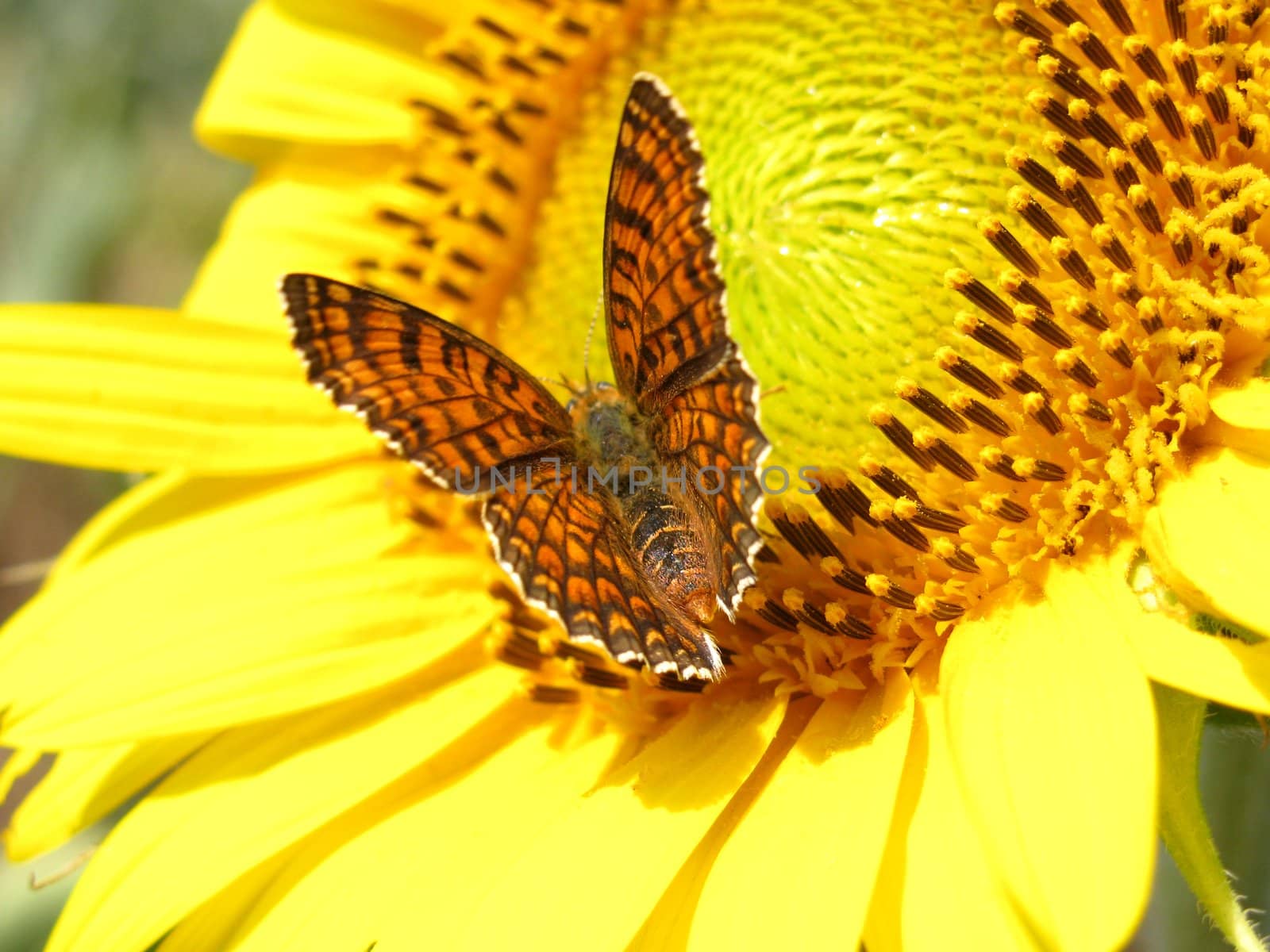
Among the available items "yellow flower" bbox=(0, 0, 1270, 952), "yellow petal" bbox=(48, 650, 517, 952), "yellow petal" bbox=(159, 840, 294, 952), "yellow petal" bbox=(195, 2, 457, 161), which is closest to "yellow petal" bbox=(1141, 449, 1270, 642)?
"yellow flower" bbox=(0, 0, 1270, 952)

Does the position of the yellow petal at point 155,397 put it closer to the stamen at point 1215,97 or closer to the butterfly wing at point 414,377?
the butterfly wing at point 414,377

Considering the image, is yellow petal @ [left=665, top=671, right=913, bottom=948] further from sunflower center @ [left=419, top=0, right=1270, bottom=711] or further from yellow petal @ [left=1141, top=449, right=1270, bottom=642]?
yellow petal @ [left=1141, top=449, right=1270, bottom=642]

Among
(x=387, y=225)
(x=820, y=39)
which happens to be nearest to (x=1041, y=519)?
(x=820, y=39)

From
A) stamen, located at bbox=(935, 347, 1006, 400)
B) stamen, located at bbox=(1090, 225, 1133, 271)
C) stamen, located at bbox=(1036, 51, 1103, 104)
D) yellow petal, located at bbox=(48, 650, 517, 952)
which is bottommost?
yellow petal, located at bbox=(48, 650, 517, 952)

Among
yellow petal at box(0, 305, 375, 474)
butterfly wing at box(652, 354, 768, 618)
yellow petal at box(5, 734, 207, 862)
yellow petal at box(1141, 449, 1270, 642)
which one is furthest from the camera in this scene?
yellow petal at box(0, 305, 375, 474)

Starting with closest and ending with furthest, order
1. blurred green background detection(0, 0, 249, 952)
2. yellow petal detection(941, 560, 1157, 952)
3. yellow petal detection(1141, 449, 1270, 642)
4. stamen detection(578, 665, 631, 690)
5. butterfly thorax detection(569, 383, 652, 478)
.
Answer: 1. yellow petal detection(941, 560, 1157, 952)
2. yellow petal detection(1141, 449, 1270, 642)
3. stamen detection(578, 665, 631, 690)
4. butterfly thorax detection(569, 383, 652, 478)
5. blurred green background detection(0, 0, 249, 952)

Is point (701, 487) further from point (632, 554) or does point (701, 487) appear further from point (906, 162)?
point (906, 162)
